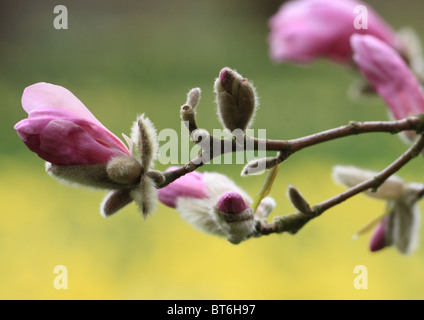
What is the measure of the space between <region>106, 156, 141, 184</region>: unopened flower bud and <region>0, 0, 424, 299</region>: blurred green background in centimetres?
28

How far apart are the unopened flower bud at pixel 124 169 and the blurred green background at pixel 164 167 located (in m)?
0.28

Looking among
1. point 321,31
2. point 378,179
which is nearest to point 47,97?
point 378,179

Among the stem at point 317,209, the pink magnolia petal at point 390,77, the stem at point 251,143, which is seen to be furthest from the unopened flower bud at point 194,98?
the pink magnolia petal at point 390,77

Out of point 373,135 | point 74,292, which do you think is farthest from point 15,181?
point 373,135

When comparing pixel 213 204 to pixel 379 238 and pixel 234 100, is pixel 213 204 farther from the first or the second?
pixel 379 238

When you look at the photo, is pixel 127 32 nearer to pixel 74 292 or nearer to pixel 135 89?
pixel 135 89

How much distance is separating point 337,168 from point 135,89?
2.18 meters

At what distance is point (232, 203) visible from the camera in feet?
1.45

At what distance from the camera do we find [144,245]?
5.08 feet

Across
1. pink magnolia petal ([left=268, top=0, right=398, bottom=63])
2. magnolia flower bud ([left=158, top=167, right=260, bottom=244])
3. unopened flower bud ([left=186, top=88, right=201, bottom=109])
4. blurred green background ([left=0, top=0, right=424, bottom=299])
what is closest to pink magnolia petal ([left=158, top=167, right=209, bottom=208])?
magnolia flower bud ([left=158, top=167, right=260, bottom=244])

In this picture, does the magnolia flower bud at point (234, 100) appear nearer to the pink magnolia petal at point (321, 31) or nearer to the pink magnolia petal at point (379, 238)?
the pink magnolia petal at point (379, 238)

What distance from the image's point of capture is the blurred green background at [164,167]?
1.36 metres

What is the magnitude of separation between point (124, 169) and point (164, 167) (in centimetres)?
142

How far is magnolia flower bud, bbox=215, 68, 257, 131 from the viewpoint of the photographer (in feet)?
1.32
